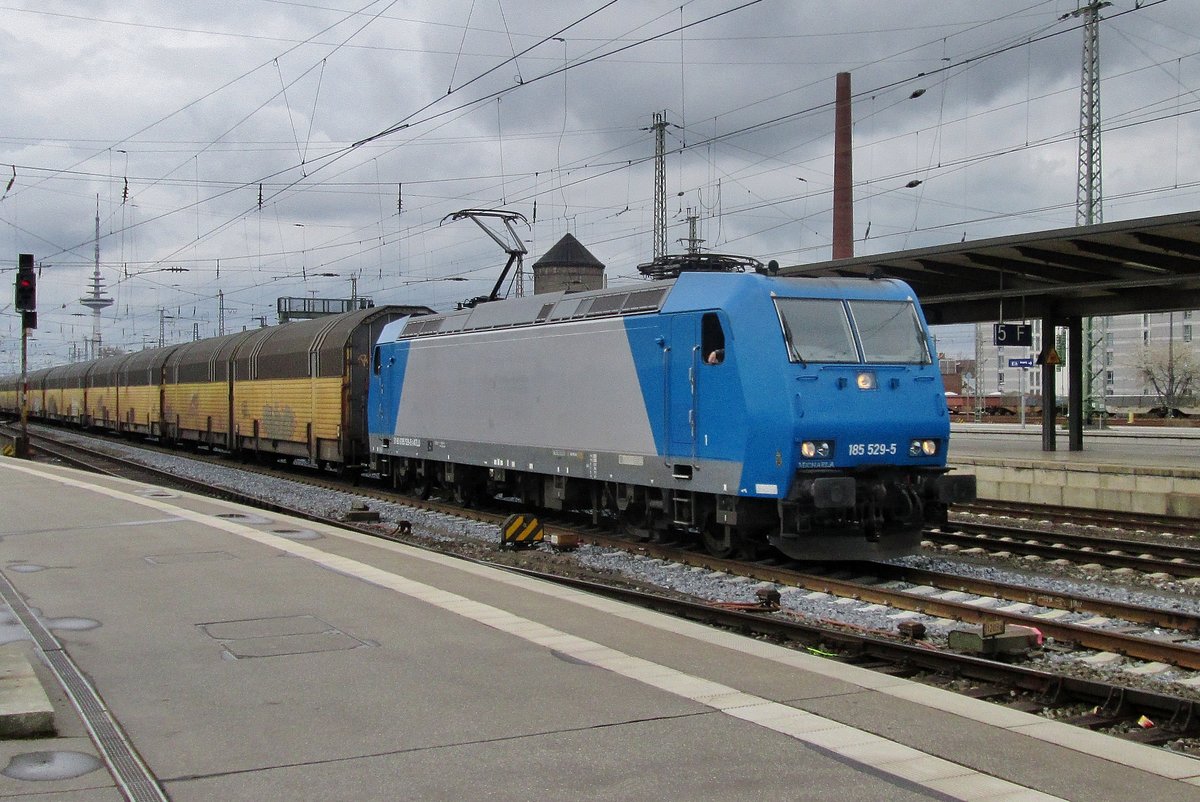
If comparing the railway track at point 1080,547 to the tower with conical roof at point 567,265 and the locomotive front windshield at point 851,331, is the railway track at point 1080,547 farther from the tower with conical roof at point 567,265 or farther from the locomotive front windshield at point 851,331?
the tower with conical roof at point 567,265

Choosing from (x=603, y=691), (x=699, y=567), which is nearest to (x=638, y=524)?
(x=699, y=567)

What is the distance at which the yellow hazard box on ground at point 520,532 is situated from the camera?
47.5 ft

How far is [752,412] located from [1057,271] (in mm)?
12400

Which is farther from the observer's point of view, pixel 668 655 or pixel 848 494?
pixel 848 494

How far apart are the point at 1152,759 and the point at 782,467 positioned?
6.35m

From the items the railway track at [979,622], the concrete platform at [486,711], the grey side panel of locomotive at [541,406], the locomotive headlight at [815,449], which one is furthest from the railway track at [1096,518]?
the concrete platform at [486,711]

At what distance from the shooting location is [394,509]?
65.6 feet

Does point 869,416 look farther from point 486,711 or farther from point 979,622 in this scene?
point 486,711

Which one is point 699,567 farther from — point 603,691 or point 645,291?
point 603,691

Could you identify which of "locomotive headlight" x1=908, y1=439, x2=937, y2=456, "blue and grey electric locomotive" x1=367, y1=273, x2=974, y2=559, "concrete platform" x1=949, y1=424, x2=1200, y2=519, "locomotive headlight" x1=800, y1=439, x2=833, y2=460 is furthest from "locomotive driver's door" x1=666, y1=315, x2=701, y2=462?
"concrete platform" x1=949, y1=424, x2=1200, y2=519

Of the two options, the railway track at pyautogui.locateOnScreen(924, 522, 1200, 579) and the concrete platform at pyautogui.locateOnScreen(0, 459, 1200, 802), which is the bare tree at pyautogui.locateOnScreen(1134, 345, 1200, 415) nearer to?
the railway track at pyautogui.locateOnScreen(924, 522, 1200, 579)

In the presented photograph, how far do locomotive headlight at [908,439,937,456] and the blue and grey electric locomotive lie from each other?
2 cm

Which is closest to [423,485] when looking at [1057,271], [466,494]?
[466,494]

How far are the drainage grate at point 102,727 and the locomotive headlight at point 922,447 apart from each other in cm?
868
